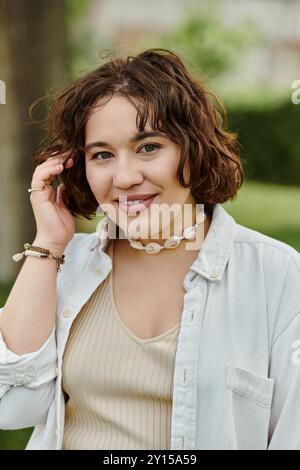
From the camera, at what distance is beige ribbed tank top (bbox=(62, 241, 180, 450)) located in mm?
2090

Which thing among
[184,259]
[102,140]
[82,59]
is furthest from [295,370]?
[82,59]

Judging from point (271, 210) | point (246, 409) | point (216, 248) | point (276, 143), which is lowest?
point (271, 210)

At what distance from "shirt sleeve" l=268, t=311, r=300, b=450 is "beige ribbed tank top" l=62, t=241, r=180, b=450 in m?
0.29

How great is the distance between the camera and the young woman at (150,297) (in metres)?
2.02

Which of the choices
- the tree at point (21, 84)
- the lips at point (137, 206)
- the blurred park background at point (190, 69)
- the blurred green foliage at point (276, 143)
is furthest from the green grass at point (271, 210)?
the lips at point (137, 206)

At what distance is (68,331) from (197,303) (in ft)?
1.36

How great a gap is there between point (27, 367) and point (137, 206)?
1.92ft

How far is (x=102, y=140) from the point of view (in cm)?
209

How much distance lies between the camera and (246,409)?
2035 millimetres

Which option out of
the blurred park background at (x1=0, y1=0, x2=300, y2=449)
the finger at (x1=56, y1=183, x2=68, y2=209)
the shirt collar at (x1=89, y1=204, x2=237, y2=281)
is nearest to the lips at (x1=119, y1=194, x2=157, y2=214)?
the shirt collar at (x1=89, y1=204, x2=237, y2=281)

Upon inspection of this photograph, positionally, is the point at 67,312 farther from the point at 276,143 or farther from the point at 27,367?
the point at 276,143

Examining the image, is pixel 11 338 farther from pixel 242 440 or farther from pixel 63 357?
pixel 242 440

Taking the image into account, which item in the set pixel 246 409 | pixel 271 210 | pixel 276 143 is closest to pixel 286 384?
pixel 246 409

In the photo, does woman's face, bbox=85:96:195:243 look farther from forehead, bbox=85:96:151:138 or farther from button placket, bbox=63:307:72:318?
button placket, bbox=63:307:72:318
